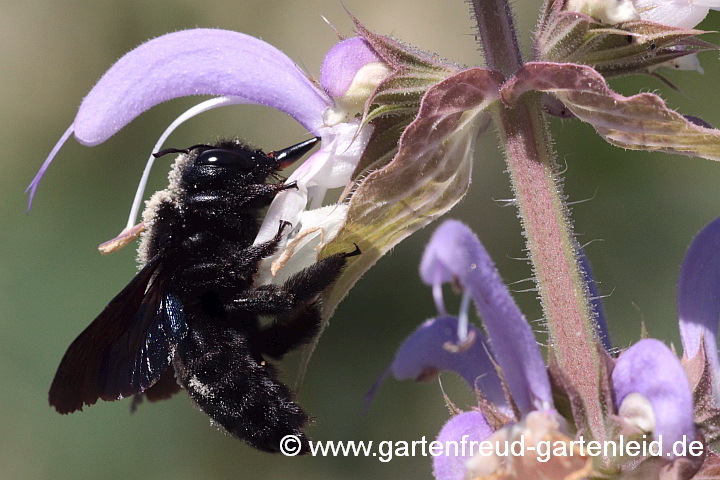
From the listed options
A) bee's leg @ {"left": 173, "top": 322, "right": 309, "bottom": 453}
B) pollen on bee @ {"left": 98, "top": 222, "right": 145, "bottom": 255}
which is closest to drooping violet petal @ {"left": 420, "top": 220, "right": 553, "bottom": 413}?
bee's leg @ {"left": 173, "top": 322, "right": 309, "bottom": 453}

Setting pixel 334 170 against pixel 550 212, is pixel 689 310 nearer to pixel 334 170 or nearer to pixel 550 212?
pixel 550 212

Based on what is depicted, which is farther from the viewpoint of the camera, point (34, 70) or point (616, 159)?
point (34, 70)

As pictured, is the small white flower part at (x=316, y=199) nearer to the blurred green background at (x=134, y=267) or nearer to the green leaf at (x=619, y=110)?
the green leaf at (x=619, y=110)

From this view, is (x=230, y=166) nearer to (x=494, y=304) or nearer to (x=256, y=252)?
(x=256, y=252)

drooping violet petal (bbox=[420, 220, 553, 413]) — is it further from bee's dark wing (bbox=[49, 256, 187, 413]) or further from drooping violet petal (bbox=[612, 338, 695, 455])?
bee's dark wing (bbox=[49, 256, 187, 413])

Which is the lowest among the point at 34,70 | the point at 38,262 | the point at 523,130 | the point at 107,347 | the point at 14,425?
the point at 14,425

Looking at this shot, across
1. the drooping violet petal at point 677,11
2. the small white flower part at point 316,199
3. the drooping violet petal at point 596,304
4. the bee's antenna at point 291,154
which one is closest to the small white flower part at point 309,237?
the small white flower part at point 316,199

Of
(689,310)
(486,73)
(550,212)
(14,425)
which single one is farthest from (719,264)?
(14,425)
